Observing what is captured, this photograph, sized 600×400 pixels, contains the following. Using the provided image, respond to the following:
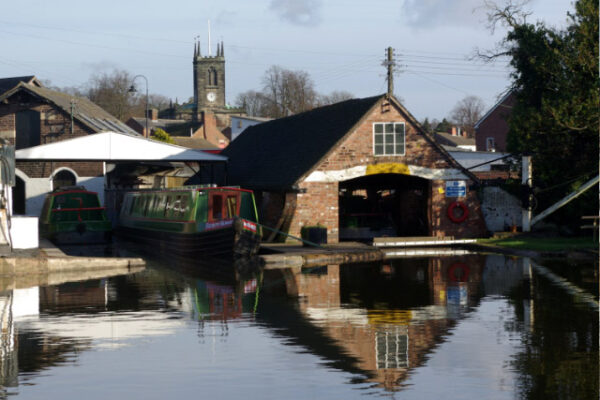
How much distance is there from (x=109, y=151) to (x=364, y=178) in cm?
1063

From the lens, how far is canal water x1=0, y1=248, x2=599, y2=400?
31.5 feet

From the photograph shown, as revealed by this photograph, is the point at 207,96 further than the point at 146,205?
Yes

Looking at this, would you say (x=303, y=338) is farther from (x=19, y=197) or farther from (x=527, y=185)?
(x=19, y=197)

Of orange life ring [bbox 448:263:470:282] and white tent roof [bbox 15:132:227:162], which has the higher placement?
white tent roof [bbox 15:132:227:162]

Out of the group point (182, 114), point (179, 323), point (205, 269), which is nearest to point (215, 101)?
point (182, 114)

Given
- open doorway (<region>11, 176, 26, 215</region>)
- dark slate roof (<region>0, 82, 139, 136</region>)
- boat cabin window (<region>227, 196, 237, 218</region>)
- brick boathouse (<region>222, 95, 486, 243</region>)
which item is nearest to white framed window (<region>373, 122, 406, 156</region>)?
brick boathouse (<region>222, 95, 486, 243</region>)

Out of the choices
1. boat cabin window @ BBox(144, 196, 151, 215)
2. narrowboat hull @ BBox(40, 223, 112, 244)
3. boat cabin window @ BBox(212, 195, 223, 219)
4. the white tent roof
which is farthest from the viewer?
boat cabin window @ BBox(144, 196, 151, 215)

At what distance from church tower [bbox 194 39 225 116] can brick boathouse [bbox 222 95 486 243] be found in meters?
126

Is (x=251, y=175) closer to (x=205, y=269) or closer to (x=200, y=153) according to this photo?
(x=200, y=153)

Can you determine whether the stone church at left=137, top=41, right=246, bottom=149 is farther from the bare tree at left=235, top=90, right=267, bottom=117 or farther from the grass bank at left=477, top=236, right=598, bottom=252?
the grass bank at left=477, top=236, right=598, bottom=252

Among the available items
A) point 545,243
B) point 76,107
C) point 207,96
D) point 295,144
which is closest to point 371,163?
point 295,144

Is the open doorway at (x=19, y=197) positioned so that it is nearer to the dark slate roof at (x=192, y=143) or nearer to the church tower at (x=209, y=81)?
the dark slate roof at (x=192, y=143)

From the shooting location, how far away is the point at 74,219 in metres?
34.9

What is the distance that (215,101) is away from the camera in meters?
164
